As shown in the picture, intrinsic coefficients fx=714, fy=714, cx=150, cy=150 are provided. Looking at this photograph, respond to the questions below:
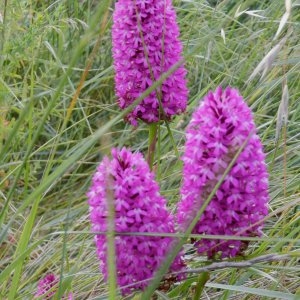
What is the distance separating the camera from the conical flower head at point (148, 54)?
1.65 metres

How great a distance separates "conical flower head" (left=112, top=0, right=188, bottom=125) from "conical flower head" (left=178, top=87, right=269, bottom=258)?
464 millimetres

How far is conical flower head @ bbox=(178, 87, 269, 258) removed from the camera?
1.14 meters

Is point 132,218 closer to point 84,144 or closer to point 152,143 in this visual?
point 84,144

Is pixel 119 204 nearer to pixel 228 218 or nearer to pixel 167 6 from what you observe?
pixel 228 218

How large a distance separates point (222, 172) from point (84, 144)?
→ 0.23 m

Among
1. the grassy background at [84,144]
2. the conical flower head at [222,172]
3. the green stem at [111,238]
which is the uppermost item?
the green stem at [111,238]

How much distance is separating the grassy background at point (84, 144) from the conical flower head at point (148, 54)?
7 centimetres

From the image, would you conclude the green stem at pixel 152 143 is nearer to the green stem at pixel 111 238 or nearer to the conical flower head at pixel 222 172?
the conical flower head at pixel 222 172

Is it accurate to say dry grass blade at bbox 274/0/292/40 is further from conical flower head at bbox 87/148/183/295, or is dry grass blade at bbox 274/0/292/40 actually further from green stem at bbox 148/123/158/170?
green stem at bbox 148/123/158/170

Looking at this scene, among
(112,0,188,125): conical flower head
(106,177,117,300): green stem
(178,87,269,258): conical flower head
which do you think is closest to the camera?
(106,177,117,300): green stem

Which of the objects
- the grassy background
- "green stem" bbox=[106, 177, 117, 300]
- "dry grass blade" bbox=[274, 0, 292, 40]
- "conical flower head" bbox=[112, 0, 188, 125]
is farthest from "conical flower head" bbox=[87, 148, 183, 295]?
"conical flower head" bbox=[112, 0, 188, 125]

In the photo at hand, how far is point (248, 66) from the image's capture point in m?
2.51

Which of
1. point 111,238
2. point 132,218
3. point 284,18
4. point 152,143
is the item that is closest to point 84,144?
point 132,218

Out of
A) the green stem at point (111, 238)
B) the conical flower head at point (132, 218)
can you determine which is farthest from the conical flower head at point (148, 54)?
the green stem at point (111, 238)
